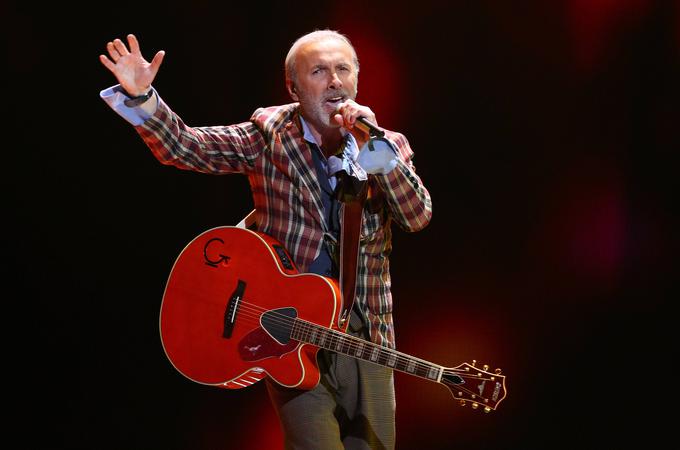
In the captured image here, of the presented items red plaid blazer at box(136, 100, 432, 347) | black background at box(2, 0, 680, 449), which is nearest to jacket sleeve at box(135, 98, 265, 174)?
red plaid blazer at box(136, 100, 432, 347)

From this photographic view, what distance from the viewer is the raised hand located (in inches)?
83.9

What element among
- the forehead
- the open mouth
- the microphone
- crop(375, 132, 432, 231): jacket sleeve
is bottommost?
crop(375, 132, 432, 231): jacket sleeve

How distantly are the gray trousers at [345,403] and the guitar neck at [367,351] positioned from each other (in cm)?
21

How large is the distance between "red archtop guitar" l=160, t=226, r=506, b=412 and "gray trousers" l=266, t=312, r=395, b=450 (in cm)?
11

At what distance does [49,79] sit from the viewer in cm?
322

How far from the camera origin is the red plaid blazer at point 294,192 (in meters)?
2.29

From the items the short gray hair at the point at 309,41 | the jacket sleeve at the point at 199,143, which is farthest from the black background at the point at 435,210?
the jacket sleeve at the point at 199,143

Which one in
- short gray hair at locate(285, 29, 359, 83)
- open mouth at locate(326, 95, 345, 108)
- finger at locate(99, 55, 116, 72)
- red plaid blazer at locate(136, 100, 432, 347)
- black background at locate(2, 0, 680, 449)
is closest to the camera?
finger at locate(99, 55, 116, 72)

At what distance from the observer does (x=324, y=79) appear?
8.07 feet

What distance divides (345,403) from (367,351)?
0.98ft

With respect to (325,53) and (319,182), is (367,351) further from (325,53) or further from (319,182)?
(325,53)

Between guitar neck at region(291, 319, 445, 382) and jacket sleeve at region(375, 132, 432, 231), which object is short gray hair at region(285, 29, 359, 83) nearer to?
jacket sleeve at region(375, 132, 432, 231)

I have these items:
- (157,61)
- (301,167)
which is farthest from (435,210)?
(157,61)

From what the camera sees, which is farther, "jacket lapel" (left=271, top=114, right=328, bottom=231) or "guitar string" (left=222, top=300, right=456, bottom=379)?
"jacket lapel" (left=271, top=114, right=328, bottom=231)
